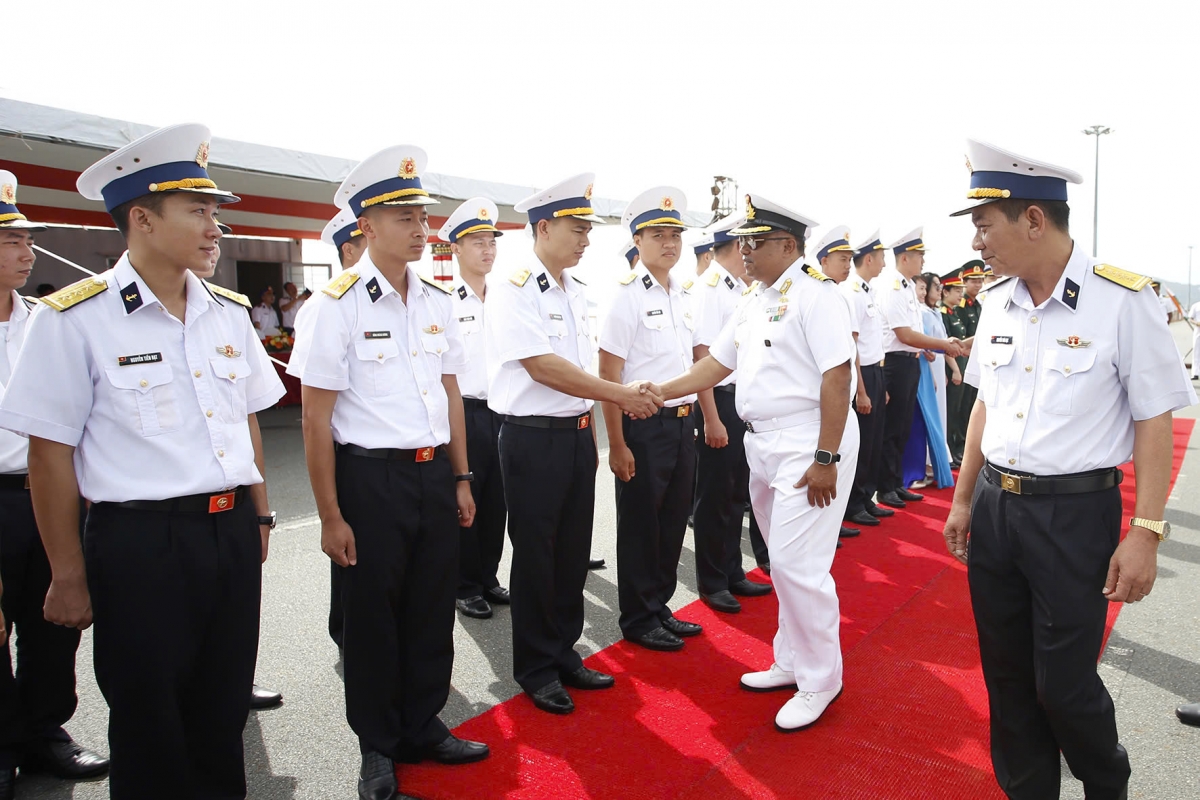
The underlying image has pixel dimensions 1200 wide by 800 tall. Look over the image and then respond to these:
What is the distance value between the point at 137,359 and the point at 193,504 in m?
0.40

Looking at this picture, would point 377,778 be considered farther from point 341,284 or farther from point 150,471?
point 341,284

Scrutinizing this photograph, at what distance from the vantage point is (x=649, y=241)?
409 cm

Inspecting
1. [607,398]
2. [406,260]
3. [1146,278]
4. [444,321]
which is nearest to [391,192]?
[406,260]

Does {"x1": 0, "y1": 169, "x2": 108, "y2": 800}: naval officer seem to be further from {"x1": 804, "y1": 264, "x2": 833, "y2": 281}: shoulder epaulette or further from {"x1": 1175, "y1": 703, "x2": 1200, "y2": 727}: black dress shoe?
{"x1": 1175, "y1": 703, "x2": 1200, "y2": 727}: black dress shoe

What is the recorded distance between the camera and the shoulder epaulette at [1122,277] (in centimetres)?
213

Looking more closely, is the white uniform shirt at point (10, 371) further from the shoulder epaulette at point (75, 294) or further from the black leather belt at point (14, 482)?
the shoulder epaulette at point (75, 294)

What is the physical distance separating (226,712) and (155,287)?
1.20 metres

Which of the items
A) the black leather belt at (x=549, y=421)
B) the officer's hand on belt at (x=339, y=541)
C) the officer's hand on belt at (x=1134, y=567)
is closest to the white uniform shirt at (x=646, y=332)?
the black leather belt at (x=549, y=421)

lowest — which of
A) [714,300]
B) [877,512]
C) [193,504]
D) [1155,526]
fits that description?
[877,512]

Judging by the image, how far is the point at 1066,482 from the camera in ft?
7.07

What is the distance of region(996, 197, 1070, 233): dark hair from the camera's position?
223cm

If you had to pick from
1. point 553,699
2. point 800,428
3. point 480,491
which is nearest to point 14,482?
point 553,699

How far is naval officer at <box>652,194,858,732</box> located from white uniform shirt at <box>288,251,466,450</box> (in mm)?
1277

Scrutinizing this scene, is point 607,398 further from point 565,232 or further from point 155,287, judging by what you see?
point 155,287
